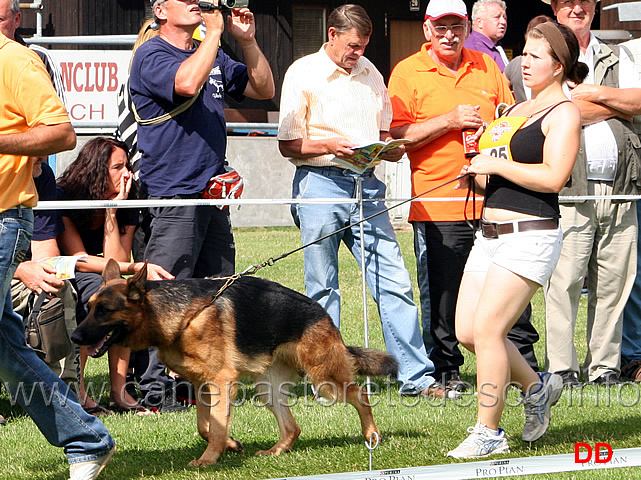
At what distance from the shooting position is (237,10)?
5840 mm

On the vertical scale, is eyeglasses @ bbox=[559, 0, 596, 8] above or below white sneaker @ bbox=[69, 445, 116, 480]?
above

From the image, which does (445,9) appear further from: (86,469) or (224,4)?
(86,469)

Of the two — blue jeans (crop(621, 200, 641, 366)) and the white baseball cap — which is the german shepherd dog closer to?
the white baseball cap

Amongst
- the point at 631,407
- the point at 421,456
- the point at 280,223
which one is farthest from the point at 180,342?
the point at 280,223

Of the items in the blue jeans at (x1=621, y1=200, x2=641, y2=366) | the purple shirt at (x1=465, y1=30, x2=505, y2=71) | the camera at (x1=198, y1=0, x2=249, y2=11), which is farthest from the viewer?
the purple shirt at (x1=465, y1=30, x2=505, y2=71)

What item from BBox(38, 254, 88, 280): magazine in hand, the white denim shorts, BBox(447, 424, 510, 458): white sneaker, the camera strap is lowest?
BBox(447, 424, 510, 458): white sneaker

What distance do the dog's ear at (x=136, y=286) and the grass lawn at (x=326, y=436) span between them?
0.85 m

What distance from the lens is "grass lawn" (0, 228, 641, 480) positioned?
4.57 m

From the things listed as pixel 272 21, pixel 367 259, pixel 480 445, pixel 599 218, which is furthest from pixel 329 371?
pixel 272 21

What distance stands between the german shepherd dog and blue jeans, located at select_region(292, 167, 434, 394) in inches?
46.7

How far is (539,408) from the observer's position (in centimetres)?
481

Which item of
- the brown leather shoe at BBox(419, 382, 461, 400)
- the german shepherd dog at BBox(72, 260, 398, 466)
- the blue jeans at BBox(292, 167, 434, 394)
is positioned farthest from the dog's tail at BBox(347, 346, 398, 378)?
the brown leather shoe at BBox(419, 382, 461, 400)

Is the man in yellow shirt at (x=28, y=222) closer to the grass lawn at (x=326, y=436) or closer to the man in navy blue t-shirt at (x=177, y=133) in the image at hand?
the grass lawn at (x=326, y=436)

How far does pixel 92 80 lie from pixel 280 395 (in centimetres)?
869
